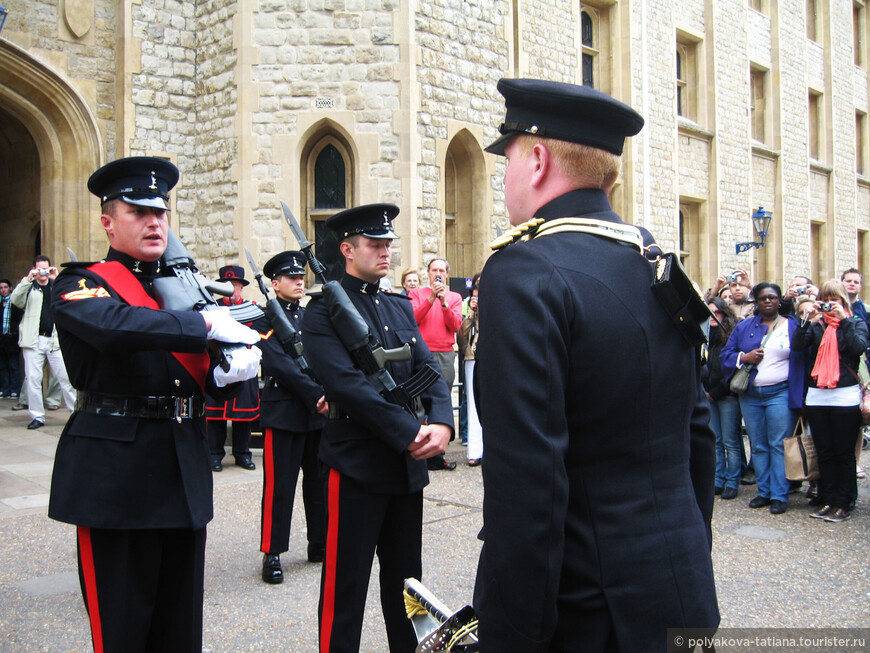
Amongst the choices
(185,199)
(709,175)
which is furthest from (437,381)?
(709,175)

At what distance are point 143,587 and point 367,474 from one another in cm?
95

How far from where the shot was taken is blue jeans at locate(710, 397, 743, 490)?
23.6 ft

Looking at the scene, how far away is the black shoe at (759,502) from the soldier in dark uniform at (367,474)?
4.36m

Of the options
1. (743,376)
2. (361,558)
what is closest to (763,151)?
(743,376)

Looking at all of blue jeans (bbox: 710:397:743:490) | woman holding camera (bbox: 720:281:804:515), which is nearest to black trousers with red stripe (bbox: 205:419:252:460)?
blue jeans (bbox: 710:397:743:490)

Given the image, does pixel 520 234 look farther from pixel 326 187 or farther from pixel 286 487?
pixel 326 187

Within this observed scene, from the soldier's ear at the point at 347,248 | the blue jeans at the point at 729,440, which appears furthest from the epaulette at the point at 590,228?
the blue jeans at the point at 729,440

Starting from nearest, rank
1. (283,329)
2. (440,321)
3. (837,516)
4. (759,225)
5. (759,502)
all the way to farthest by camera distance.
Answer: (283,329), (837,516), (759,502), (440,321), (759,225)

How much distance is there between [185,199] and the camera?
11766mm

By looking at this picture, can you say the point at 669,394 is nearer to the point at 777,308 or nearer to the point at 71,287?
the point at 71,287

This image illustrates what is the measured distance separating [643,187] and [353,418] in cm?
1428

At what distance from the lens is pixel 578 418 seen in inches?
64.1

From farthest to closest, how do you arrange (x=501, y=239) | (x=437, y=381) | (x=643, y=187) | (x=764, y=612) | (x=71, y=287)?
(x=643, y=187), (x=764, y=612), (x=437, y=381), (x=71, y=287), (x=501, y=239)

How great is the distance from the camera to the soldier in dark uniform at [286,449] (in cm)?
481
